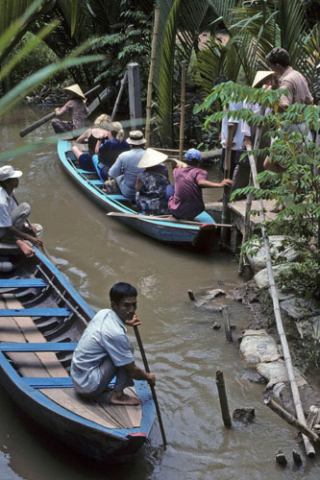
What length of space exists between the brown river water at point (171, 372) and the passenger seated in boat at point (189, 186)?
0.63 meters

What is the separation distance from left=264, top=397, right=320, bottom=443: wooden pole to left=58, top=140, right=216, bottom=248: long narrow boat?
3.65 metres

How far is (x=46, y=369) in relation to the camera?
4547mm

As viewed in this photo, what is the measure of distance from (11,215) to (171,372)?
2.66 metres

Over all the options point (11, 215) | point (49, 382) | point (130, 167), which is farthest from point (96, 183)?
point (49, 382)

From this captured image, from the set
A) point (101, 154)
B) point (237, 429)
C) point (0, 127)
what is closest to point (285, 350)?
point (237, 429)

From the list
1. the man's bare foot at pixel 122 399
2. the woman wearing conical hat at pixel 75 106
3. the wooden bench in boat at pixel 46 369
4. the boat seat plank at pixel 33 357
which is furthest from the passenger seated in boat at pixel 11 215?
the woman wearing conical hat at pixel 75 106

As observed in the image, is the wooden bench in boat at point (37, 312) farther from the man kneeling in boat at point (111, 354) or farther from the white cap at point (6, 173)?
the white cap at point (6, 173)

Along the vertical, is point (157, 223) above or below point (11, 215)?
below

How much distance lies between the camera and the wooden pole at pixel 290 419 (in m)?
3.68

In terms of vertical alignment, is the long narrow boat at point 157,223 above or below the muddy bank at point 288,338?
above

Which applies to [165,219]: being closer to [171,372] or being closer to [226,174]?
[226,174]

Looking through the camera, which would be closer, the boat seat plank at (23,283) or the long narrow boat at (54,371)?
the long narrow boat at (54,371)

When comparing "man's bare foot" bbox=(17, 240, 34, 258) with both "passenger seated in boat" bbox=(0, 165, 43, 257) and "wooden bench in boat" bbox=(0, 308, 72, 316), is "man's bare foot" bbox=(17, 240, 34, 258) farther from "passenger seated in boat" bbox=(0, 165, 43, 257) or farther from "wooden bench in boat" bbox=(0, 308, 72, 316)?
"wooden bench in boat" bbox=(0, 308, 72, 316)

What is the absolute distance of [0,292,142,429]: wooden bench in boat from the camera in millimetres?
3807
